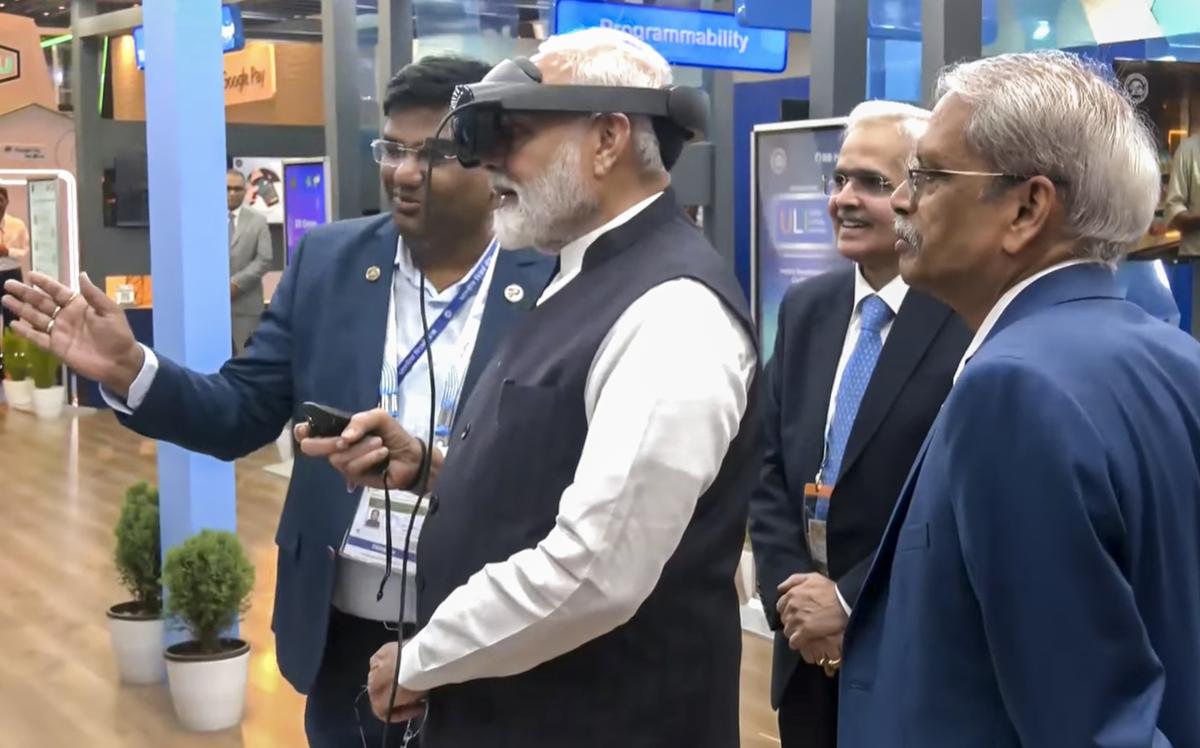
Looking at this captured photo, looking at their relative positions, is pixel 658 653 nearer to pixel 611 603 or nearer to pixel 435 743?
pixel 611 603

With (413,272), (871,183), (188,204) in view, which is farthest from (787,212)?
(413,272)

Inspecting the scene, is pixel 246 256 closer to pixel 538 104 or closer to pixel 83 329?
pixel 83 329

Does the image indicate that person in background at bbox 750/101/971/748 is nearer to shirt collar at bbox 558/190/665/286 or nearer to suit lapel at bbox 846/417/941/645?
shirt collar at bbox 558/190/665/286

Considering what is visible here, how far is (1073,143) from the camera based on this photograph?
129 centimetres

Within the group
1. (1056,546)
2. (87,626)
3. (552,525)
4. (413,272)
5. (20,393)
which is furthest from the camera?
(20,393)

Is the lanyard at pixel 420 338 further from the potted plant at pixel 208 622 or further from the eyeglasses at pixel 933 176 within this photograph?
the potted plant at pixel 208 622

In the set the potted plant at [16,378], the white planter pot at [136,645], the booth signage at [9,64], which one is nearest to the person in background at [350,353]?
the white planter pot at [136,645]

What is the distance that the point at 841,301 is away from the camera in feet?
8.25

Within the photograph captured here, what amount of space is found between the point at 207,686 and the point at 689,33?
→ 8.83ft

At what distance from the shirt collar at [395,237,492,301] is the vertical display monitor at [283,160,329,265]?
5.09 metres

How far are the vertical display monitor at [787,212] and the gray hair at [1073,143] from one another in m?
3.24

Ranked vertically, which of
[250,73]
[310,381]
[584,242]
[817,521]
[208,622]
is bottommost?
[208,622]

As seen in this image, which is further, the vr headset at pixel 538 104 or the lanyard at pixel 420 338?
the lanyard at pixel 420 338

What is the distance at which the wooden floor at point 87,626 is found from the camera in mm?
4445
